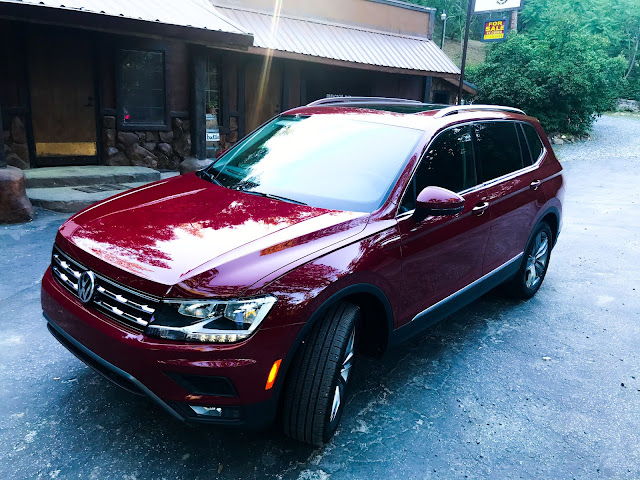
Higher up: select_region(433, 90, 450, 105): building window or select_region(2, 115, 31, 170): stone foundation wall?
select_region(433, 90, 450, 105): building window

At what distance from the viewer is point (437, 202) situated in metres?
3.23

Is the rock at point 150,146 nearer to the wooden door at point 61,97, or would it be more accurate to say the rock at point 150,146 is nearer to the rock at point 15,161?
the wooden door at point 61,97

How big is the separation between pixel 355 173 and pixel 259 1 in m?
10.9

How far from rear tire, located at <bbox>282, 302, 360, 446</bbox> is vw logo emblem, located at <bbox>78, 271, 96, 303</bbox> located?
107 centimetres

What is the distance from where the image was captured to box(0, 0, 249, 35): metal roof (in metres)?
7.30

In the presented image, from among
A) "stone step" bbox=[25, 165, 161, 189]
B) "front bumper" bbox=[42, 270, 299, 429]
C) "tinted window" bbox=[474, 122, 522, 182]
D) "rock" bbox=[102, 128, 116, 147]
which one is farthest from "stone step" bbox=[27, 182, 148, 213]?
"front bumper" bbox=[42, 270, 299, 429]

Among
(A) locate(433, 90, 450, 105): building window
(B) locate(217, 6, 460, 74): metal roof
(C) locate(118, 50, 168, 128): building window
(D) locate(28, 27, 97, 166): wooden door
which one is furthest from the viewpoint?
(A) locate(433, 90, 450, 105): building window

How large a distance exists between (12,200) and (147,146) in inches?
173

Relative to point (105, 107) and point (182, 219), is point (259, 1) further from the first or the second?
point (182, 219)

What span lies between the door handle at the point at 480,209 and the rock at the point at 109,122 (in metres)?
8.63

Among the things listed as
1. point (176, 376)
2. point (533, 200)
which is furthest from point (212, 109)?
point (176, 376)

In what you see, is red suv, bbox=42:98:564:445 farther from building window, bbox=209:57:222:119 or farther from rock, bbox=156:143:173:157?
building window, bbox=209:57:222:119

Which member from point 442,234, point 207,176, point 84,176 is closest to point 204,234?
point 207,176

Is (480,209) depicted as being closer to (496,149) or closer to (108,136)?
(496,149)
